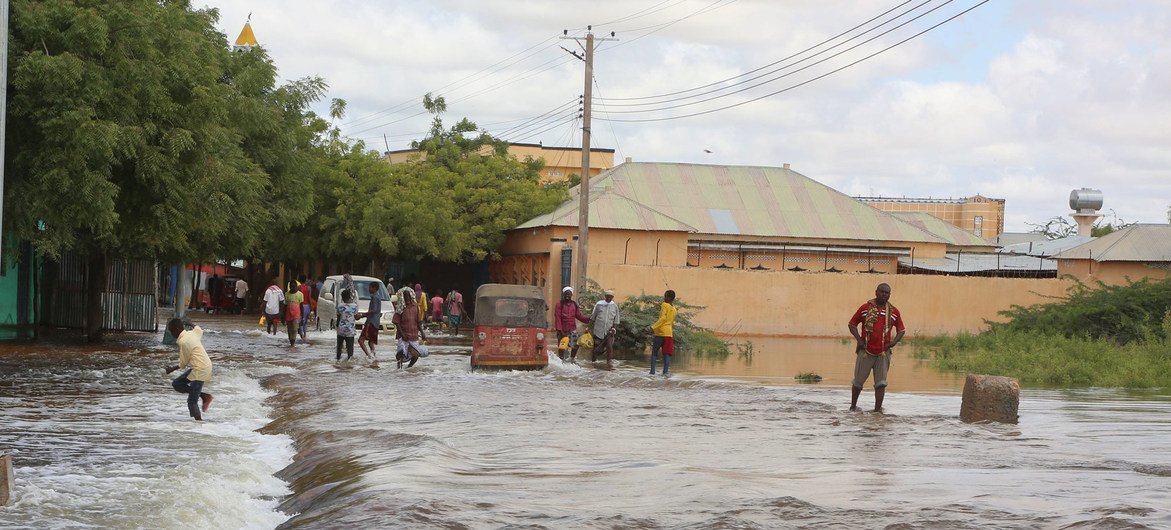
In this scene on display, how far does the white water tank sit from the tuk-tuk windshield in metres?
39.4

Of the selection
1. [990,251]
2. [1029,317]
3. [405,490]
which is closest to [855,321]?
[405,490]

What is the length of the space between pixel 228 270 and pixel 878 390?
193 feet

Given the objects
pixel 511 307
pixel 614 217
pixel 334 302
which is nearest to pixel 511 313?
pixel 511 307

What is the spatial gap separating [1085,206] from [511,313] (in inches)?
1594

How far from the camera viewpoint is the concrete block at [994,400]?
1416cm

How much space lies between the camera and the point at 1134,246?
39969 mm

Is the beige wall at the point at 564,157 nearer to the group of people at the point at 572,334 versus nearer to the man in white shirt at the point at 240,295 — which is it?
the man in white shirt at the point at 240,295

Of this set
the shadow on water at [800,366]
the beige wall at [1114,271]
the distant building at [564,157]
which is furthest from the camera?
the distant building at [564,157]

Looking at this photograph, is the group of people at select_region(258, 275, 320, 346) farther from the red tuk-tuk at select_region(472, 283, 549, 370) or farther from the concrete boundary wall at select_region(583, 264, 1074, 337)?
the concrete boundary wall at select_region(583, 264, 1074, 337)

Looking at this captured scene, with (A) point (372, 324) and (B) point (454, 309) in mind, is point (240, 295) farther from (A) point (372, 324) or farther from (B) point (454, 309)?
(A) point (372, 324)

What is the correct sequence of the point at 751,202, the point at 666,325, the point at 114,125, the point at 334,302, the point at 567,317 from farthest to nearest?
the point at 751,202, the point at 334,302, the point at 567,317, the point at 666,325, the point at 114,125

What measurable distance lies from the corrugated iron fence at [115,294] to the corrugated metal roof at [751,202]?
18956mm

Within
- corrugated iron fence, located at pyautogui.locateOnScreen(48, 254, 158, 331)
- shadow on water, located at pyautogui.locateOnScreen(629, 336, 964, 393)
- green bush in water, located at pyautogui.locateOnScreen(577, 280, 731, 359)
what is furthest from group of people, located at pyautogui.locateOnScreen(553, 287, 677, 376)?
corrugated iron fence, located at pyautogui.locateOnScreen(48, 254, 158, 331)

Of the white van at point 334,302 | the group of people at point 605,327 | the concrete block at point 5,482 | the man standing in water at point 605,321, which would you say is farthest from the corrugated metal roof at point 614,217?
the concrete block at point 5,482
